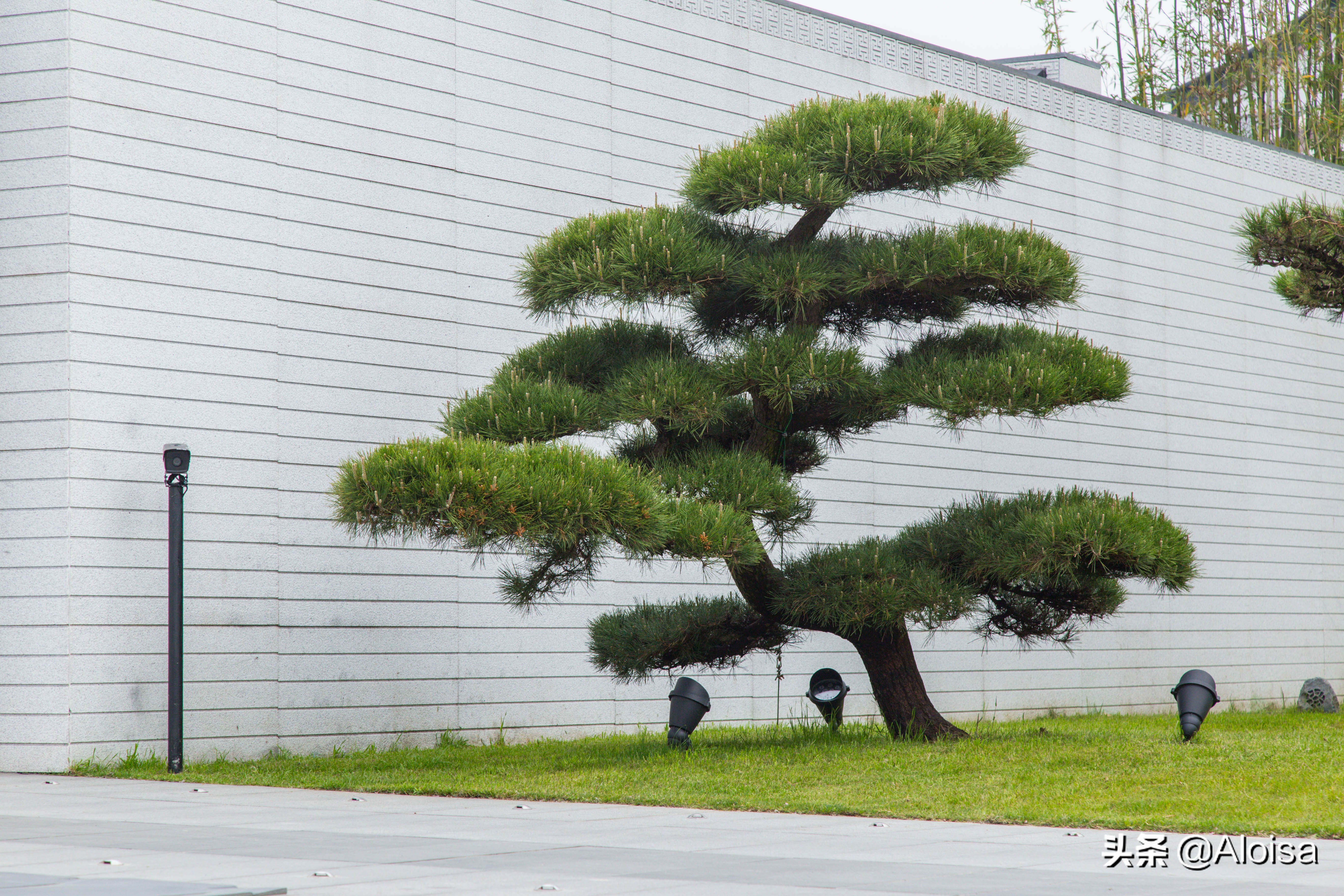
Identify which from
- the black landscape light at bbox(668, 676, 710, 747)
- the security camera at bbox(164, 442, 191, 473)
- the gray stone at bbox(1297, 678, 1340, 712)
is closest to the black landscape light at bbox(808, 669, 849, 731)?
the black landscape light at bbox(668, 676, 710, 747)

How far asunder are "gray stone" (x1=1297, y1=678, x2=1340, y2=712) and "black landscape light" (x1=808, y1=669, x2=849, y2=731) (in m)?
5.81

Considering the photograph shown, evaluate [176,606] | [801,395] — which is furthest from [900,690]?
[176,606]

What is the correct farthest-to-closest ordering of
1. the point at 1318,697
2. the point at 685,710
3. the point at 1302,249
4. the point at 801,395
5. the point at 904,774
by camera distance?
the point at 1318,697 → the point at 1302,249 → the point at 685,710 → the point at 801,395 → the point at 904,774

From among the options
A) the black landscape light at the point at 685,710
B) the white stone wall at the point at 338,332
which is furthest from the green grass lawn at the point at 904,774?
the white stone wall at the point at 338,332

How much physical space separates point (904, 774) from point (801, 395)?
6.33 ft

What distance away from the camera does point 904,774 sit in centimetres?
706

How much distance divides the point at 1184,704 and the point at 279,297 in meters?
5.61

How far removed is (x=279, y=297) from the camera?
29.3ft

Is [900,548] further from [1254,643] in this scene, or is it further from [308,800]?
[1254,643]

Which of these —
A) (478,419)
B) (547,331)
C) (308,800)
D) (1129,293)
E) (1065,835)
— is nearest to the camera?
(1065,835)

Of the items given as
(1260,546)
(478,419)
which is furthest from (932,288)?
(1260,546)

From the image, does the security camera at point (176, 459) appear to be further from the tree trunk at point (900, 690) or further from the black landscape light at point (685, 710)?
the tree trunk at point (900, 690)

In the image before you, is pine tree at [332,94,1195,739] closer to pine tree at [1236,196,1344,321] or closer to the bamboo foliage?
pine tree at [1236,196,1344,321]

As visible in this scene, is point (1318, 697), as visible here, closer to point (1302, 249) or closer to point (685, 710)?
point (1302, 249)
